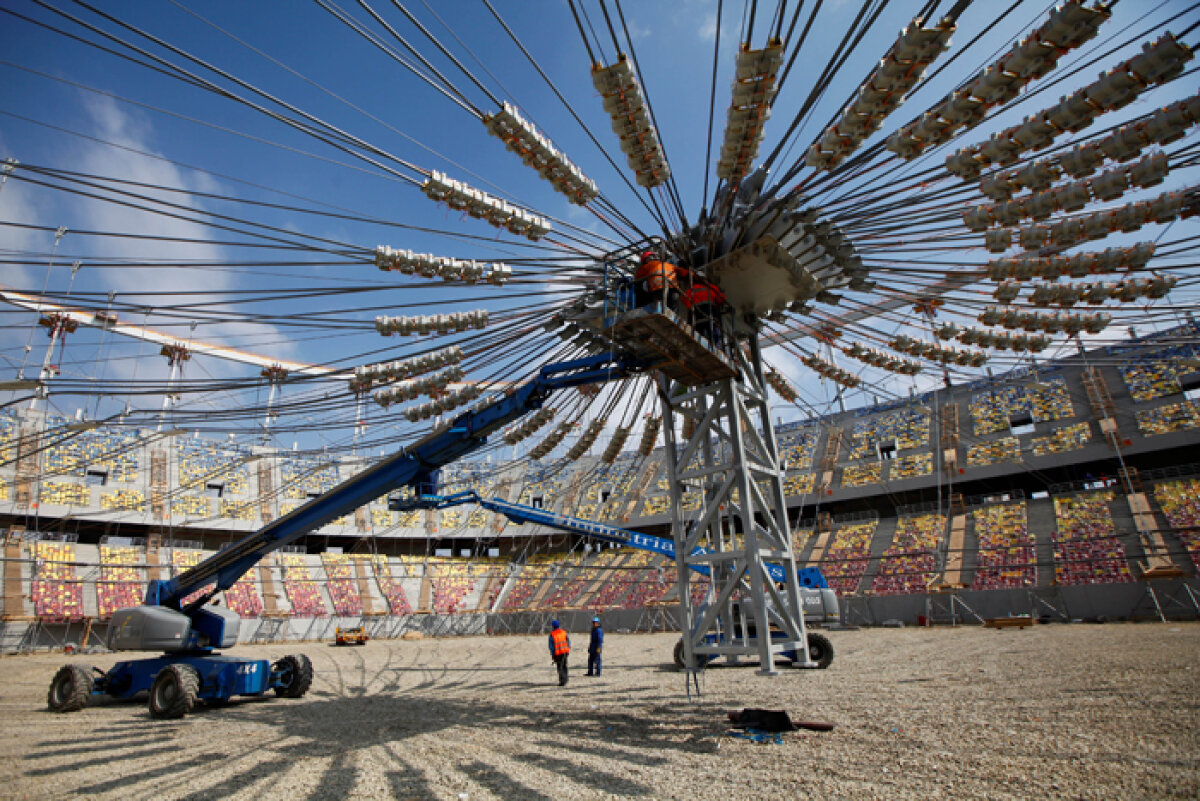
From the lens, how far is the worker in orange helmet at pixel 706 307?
9.22m

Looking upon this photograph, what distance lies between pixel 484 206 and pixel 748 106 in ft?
11.7

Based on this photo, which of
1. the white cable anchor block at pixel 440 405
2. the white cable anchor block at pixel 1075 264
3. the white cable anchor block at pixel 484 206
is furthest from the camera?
the white cable anchor block at pixel 440 405

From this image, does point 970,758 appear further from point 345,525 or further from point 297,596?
point 345,525

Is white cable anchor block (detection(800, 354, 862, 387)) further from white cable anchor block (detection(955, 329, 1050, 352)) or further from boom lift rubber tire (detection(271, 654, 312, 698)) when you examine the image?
boom lift rubber tire (detection(271, 654, 312, 698))

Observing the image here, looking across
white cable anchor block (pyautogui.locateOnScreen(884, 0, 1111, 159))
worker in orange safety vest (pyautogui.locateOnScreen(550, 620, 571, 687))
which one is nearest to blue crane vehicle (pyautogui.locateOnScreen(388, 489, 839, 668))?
worker in orange safety vest (pyautogui.locateOnScreen(550, 620, 571, 687))

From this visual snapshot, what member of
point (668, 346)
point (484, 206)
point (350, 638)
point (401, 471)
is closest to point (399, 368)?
point (401, 471)

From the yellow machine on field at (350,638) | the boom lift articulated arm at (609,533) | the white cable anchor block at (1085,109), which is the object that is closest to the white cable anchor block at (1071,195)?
the white cable anchor block at (1085,109)

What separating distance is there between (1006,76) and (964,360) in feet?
22.7

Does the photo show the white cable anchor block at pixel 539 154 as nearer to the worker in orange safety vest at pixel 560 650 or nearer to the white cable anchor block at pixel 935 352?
the white cable anchor block at pixel 935 352

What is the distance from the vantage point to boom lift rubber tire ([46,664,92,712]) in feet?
35.4

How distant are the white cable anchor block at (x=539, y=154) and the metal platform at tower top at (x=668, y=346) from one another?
5.80 feet

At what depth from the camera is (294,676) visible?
1254cm

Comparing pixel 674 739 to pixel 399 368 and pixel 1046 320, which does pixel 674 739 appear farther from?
pixel 1046 320

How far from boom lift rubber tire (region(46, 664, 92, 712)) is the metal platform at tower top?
39.2 feet
